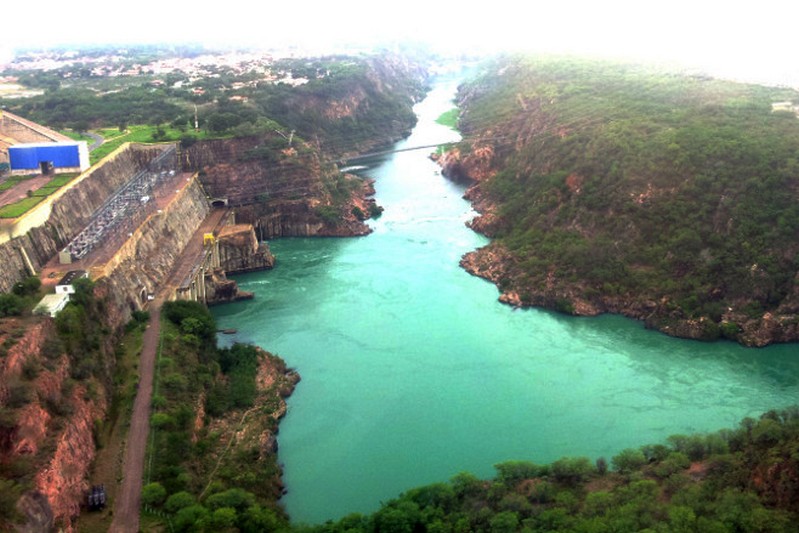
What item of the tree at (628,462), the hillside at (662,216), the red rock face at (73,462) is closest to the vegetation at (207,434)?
the red rock face at (73,462)

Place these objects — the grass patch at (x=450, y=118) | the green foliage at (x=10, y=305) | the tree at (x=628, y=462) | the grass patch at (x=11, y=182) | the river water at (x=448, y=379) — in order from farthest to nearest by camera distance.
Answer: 1. the grass patch at (x=450, y=118)
2. the grass patch at (x=11, y=182)
3. the green foliage at (x=10, y=305)
4. the river water at (x=448, y=379)
5. the tree at (x=628, y=462)

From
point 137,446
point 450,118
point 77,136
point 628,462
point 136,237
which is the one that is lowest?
point 137,446

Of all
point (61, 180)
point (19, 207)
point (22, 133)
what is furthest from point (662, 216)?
point (22, 133)

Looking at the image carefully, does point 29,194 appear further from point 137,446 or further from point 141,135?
point 137,446

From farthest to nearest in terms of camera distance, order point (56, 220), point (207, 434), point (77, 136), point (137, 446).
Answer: point (77, 136)
point (56, 220)
point (207, 434)
point (137, 446)

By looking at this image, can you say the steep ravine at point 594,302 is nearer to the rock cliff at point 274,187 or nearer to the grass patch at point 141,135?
the rock cliff at point 274,187

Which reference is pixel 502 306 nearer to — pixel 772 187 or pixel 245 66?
pixel 772 187
